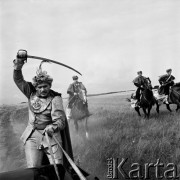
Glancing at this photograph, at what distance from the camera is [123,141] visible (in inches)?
381

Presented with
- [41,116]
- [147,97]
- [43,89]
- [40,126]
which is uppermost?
[43,89]

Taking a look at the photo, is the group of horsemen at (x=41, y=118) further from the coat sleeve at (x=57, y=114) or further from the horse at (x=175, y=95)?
the horse at (x=175, y=95)

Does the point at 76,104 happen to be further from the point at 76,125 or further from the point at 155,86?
the point at 155,86

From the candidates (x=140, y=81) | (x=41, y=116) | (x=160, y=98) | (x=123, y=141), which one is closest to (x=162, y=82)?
(x=160, y=98)

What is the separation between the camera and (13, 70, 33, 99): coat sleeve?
442cm

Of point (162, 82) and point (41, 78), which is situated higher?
point (41, 78)

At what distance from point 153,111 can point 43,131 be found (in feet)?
28.3

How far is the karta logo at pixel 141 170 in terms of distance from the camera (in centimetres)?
748

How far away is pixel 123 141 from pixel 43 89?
5.61 meters

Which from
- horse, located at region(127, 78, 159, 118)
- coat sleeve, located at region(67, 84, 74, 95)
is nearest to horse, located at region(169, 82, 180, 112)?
horse, located at region(127, 78, 159, 118)

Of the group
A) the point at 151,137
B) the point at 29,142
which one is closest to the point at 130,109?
the point at 151,137

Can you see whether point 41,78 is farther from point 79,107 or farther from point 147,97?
point 147,97

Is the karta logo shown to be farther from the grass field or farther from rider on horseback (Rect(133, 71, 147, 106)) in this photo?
rider on horseback (Rect(133, 71, 147, 106))

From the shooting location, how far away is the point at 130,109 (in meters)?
13.2
